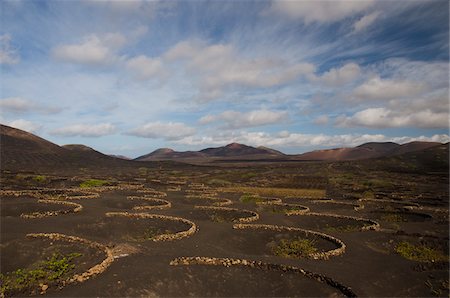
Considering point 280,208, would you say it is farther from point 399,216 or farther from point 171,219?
point 171,219

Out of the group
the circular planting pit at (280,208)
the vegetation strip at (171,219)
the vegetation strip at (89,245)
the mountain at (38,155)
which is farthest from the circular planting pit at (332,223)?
the mountain at (38,155)

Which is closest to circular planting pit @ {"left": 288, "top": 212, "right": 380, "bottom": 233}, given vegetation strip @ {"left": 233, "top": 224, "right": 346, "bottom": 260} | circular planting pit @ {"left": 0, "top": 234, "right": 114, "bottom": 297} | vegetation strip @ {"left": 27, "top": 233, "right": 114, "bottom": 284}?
vegetation strip @ {"left": 233, "top": 224, "right": 346, "bottom": 260}

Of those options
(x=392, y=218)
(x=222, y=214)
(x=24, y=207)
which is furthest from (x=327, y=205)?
(x=24, y=207)

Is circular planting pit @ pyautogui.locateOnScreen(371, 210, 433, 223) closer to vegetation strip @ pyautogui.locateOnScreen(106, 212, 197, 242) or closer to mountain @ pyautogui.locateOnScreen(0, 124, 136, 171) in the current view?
vegetation strip @ pyautogui.locateOnScreen(106, 212, 197, 242)

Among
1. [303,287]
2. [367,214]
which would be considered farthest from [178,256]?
[367,214]

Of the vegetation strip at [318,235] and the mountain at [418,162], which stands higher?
the mountain at [418,162]

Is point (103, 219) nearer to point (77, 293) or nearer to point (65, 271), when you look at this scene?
point (65, 271)

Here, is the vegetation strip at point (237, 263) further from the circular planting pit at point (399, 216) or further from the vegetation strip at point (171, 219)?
the circular planting pit at point (399, 216)
